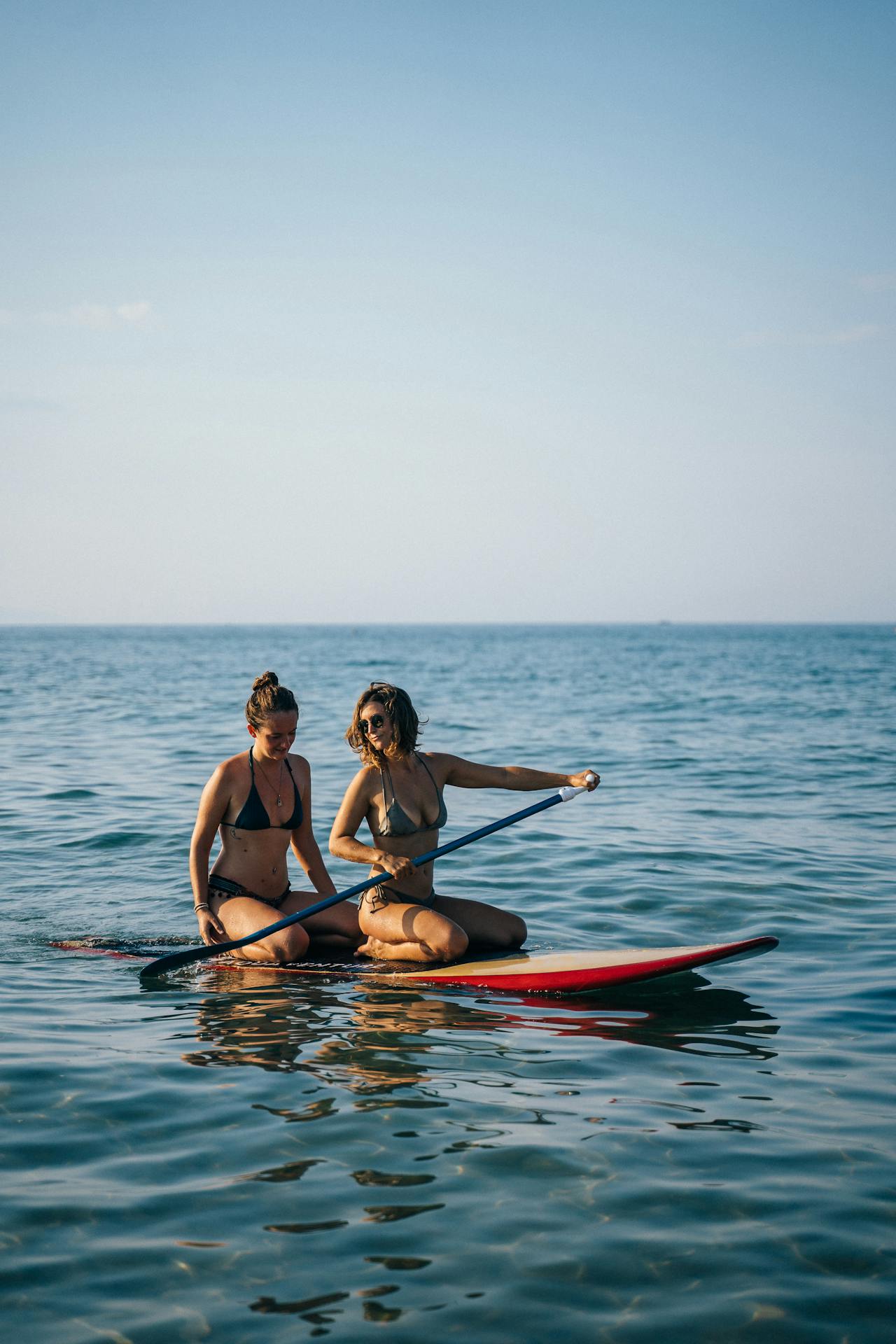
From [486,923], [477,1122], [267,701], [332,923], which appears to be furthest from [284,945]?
[477,1122]

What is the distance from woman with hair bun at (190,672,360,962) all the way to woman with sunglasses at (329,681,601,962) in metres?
0.38

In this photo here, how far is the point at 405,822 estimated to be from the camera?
6.55 m

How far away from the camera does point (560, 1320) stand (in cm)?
323

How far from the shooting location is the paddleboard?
6082 mm

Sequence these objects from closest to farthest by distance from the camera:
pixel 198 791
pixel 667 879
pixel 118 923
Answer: pixel 118 923 → pixel 667 879 → pixel 198 791

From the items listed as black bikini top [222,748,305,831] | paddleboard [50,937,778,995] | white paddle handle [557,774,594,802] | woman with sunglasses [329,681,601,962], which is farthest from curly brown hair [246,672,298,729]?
white paddle handle [557,774,594,802]

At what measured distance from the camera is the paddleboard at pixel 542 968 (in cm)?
608

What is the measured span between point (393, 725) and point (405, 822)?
58 cm

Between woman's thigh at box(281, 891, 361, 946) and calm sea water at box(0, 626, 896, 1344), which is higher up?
woman's thigh at box(281, 891, 361, 946)

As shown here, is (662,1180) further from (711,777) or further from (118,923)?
(711,777)

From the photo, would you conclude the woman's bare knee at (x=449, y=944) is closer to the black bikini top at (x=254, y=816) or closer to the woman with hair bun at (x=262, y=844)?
the woman with hair bun at (x=262, y=844)

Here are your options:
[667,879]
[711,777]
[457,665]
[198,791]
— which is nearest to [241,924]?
[667,879]

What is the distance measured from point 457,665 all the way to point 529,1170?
52881 millimetres

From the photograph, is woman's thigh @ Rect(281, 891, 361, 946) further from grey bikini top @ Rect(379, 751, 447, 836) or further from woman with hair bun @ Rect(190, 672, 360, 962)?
grey bikini top @ Rect(379, 751, 447, 836)
